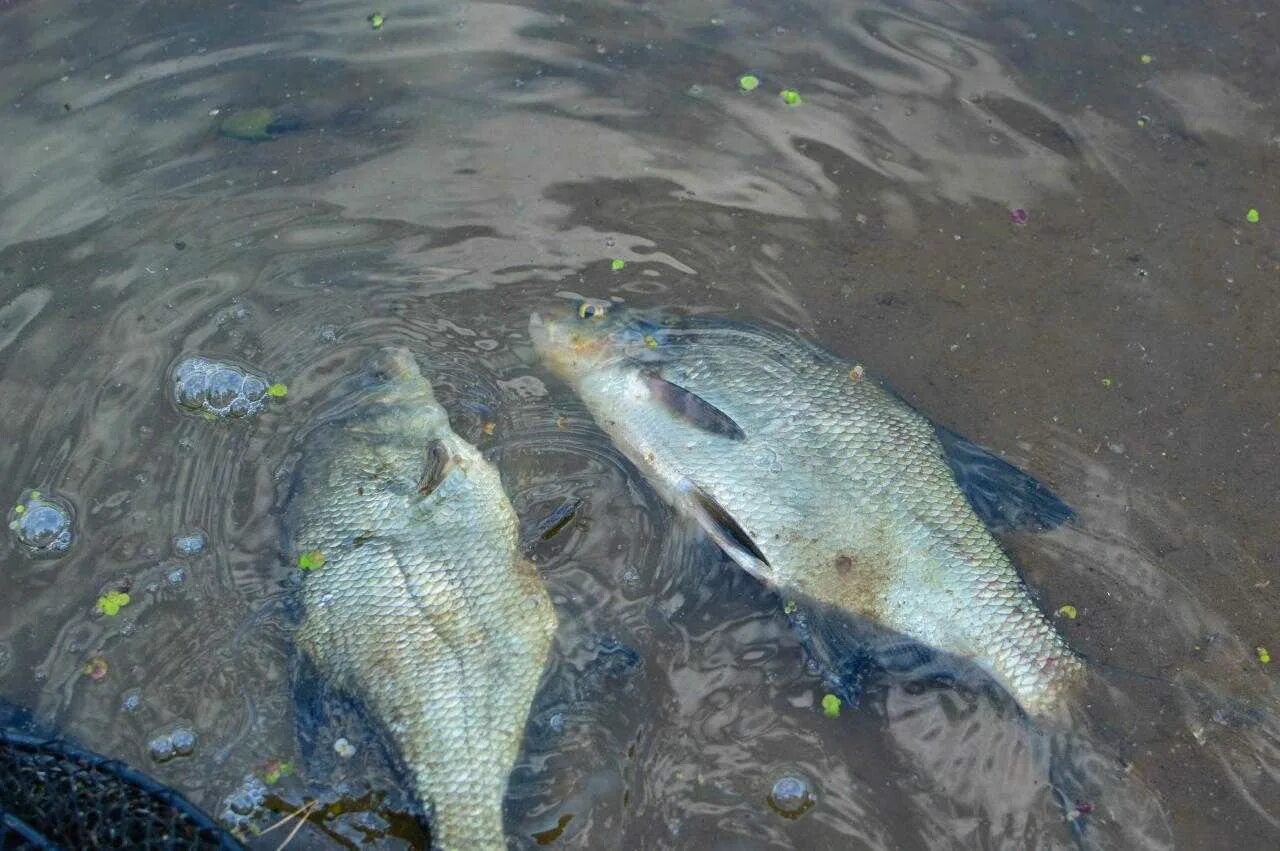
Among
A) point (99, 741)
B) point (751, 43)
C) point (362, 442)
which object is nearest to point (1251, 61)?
point (751, 43)

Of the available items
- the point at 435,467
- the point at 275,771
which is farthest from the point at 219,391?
the point at 275,771

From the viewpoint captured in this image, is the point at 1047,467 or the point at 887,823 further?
the point at 1047,467

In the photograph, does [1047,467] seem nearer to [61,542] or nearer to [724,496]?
[724,496]

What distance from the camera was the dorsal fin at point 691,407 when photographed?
4348 millimetres

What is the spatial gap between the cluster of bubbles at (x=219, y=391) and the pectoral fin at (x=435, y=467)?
0.90 meters

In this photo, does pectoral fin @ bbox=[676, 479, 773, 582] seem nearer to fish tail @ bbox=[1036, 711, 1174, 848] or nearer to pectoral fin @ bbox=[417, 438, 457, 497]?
pectoral fin @ bbox=[417, 438, 457, 497]

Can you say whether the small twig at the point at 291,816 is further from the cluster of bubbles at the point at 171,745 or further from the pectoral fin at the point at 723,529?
the pectoral fin at the point at 723,529

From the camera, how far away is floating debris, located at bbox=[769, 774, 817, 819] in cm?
369

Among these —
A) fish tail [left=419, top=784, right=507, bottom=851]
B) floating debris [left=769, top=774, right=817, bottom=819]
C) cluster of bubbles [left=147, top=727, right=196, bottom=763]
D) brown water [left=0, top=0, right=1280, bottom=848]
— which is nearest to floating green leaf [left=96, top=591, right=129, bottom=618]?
brown water [left=0, top=0, right=1280, bottom=848]

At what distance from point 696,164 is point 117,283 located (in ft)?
9.06

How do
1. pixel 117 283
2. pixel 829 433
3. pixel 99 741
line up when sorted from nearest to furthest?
1. pixel 99 741
2. pixel 829 433
3. pixel 117 283

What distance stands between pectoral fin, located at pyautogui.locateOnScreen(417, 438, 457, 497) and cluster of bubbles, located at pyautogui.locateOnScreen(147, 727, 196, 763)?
3.67ft

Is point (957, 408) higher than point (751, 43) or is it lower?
lower

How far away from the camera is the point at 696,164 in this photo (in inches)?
222
